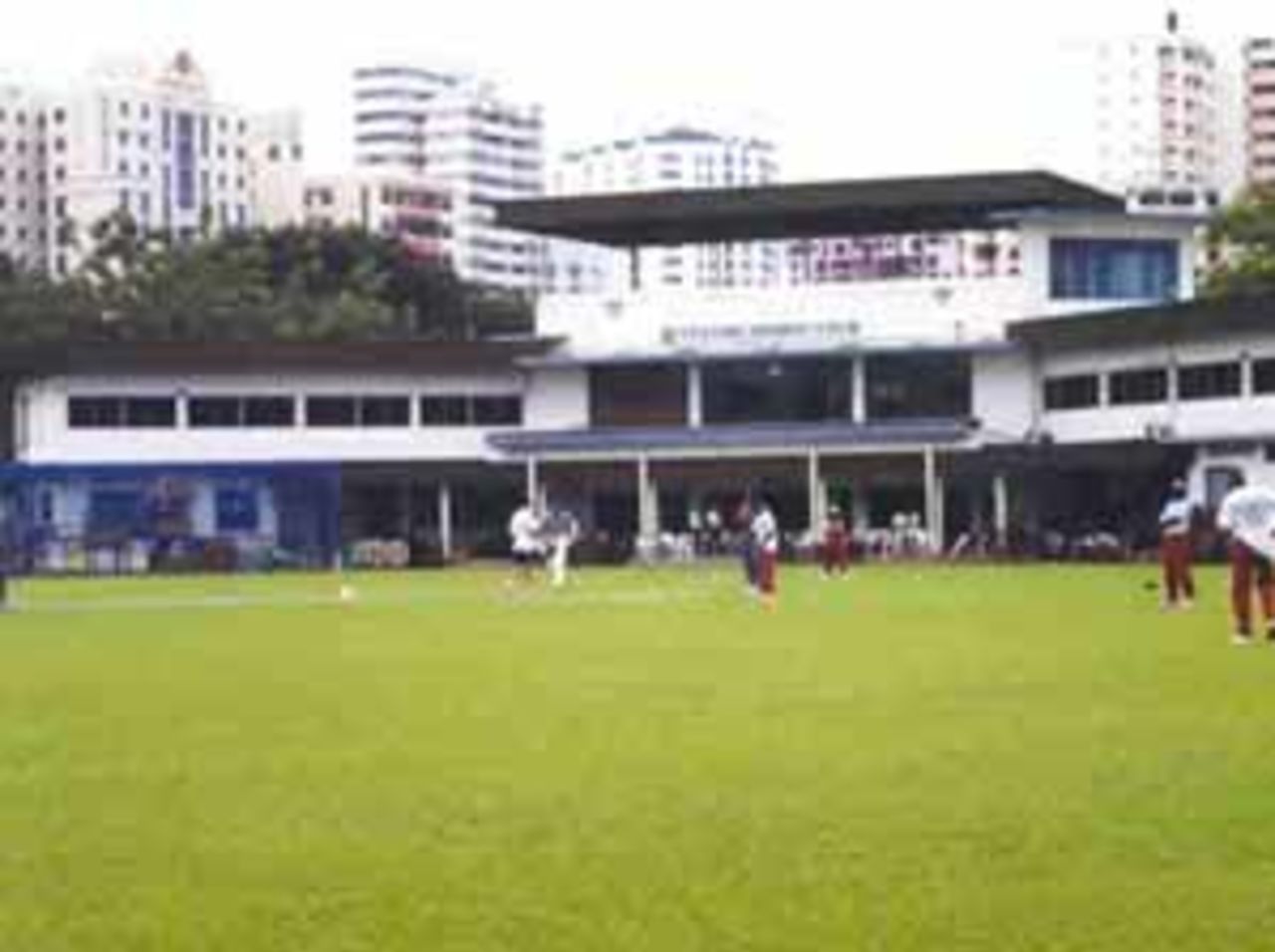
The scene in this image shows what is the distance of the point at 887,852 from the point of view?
9.94 m

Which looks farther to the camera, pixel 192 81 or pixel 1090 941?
pixel 192 81

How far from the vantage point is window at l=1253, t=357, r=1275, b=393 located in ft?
202

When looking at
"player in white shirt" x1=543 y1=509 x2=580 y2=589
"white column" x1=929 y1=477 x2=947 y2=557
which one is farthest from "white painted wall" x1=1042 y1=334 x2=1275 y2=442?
"player in white shirt" x1=543 y1=509 x2=580 y2=589

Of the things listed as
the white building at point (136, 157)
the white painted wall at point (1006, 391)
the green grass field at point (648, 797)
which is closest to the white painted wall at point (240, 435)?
the white painted wall at point (1006, 391)

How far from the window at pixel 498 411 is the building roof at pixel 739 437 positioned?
1014mm

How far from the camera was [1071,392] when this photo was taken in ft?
228

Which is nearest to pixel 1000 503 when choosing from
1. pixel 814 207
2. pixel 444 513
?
pixel 814 207

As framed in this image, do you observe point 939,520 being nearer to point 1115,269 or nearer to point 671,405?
point 671,405

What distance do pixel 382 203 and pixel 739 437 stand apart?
8517 cm

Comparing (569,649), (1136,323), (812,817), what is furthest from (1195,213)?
(812,817)

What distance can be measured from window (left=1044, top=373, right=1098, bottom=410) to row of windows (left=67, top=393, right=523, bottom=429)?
14408 millimetres

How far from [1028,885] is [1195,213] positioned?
2614 inches

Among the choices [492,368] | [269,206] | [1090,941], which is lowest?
[1090,941]

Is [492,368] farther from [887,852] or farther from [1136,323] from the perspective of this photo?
[887,852]
